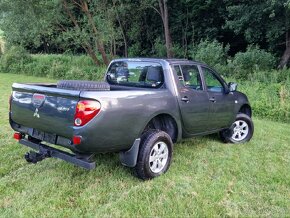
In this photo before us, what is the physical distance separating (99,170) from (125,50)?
18337 mm

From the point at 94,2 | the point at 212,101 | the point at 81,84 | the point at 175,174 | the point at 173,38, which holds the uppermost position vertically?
the point at 94,2

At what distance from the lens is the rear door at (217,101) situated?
527 cm

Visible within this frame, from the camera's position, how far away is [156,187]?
392 cm

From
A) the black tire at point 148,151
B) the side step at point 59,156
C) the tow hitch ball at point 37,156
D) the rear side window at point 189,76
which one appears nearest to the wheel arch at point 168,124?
the black tire at point 148,151

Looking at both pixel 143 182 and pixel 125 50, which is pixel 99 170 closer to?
pixel 143 182

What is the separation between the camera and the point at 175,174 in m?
4.37

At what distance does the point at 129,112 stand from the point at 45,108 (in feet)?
3.35

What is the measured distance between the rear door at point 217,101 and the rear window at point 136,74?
0.97m

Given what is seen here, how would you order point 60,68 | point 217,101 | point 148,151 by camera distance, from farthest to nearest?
1. point 60,68
2. point 217,101
3. point 148,151

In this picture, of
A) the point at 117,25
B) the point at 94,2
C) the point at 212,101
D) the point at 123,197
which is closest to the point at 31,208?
the point at 123,197

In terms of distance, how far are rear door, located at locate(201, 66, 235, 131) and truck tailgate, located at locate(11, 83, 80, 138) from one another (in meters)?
2.60

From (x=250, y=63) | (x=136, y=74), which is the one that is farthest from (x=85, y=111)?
(x=250, y=63)

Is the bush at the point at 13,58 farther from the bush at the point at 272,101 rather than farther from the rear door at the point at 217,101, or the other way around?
the rear door at the point at 217,101

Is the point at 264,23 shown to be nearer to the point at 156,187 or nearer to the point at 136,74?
the point at 136,74
